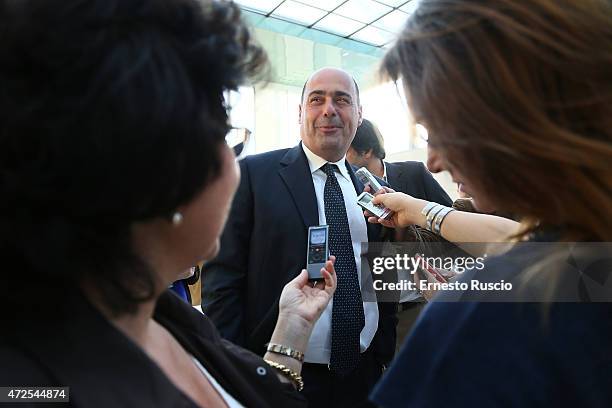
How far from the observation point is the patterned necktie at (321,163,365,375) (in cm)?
160

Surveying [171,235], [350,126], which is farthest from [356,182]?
[171,235]

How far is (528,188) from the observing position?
0.57 meters

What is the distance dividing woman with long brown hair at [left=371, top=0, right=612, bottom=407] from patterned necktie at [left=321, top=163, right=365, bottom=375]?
41.8 inches

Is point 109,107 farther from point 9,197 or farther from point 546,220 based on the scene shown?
point 546,220

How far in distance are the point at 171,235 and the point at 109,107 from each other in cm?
21

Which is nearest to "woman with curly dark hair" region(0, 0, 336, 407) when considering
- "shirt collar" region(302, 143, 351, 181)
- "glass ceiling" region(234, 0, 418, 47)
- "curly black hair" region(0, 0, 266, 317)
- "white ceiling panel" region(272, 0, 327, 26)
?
"curly black hair" region(0, 0, 266, 317)

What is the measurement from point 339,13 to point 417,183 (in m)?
5.75

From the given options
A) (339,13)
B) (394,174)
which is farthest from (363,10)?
(394,174)

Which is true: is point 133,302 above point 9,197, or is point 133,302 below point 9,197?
below

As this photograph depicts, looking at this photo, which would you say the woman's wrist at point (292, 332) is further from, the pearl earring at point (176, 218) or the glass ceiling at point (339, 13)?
the glass ceiling at point (339, 13)

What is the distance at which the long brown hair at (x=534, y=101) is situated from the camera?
0.53 m

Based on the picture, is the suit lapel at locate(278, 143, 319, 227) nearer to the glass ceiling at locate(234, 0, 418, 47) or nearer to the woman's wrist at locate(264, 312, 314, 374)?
the woman's wrist at locate(264, 312, 314, 374)

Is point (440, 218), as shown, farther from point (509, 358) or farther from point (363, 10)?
point (363, 10)

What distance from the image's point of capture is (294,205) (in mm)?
1662
